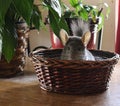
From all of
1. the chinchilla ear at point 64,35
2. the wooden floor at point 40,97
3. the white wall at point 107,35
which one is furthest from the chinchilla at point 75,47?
the white wall at point 107,35

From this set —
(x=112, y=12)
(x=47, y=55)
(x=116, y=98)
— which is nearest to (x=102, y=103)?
(x=116, y=98)

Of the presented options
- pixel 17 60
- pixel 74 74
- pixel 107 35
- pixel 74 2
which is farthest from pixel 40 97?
pixel 107 35

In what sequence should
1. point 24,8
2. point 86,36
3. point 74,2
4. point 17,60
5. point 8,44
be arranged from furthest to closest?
point 74,2 < point 17,60 < point 86,36 < point 8,44 < point 24,8

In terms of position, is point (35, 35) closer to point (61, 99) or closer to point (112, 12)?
point (112, 12)

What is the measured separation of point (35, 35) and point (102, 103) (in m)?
1.11

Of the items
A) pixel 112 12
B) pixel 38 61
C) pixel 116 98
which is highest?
pixel 112 12

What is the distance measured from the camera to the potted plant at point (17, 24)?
22.8 inches

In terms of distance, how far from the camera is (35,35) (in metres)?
1.77

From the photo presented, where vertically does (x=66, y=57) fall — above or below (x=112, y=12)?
below

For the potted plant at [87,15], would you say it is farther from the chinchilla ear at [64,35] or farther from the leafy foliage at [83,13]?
the chinchilla ear at [64,35]

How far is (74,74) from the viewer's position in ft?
2.47

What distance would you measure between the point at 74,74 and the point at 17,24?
264mm

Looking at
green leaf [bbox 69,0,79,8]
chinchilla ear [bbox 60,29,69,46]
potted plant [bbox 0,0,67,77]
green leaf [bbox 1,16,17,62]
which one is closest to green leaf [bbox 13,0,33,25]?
potted plant [bbox 0,0,67,77]

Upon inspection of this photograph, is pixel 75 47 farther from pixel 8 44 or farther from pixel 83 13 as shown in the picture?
pixel 83 13
